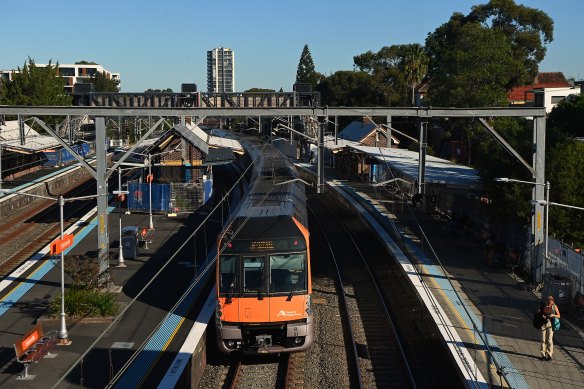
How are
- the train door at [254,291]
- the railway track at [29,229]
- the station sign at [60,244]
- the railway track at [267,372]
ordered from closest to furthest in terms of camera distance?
1. the railway track at [267,372]
2. the train door at [254,291]
3. the station sign at [60,244]
4. the railway track at [29,229]

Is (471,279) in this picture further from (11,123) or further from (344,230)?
(11,123)

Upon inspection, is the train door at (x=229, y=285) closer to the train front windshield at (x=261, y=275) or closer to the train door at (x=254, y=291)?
the train front windshield at (x=261, y=275)

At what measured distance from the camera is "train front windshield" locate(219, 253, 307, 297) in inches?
625

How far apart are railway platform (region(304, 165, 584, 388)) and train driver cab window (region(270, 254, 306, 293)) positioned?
3672mm

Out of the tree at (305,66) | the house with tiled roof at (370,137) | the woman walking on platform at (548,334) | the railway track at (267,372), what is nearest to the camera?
Answer: the railway track at (267,372)

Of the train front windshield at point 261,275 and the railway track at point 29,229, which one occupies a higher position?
the train front windshield at point 261,275

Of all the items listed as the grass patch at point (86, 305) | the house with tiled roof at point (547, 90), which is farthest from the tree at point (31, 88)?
the grass patch at point (86, 305)

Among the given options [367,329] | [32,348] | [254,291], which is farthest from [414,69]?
[32,348]

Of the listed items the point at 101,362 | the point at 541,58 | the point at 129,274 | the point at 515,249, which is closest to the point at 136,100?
the point at 129,274

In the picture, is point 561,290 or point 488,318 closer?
point 488,318

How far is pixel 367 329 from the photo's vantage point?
19.5m

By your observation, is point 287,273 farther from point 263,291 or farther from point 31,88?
point 31,88

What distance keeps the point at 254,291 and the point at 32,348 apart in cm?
495

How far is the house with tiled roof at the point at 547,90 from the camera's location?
67.6m
